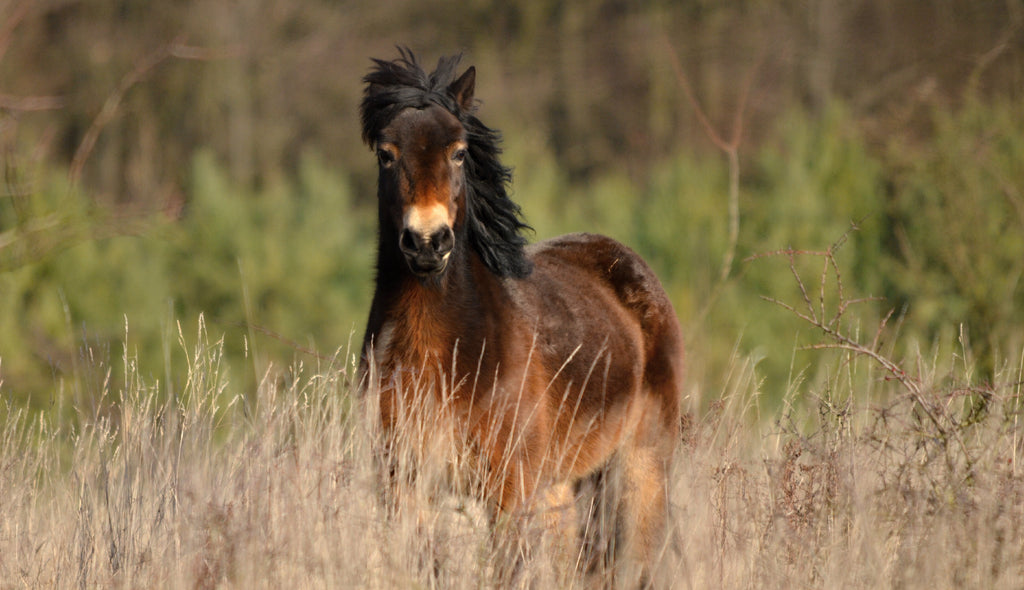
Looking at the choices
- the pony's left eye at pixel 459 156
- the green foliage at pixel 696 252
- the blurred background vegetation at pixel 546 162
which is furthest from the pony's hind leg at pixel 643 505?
the green foliage at pixel 696 252

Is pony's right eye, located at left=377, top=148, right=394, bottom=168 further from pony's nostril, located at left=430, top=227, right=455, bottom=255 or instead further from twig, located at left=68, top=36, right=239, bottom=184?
twig, located at left=68, top=36, right=239, bottom=184

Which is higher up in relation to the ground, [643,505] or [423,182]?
[423,182]

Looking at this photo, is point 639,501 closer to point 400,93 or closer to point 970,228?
point 400,93

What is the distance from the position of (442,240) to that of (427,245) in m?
0.06

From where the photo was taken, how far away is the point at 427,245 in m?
3.59

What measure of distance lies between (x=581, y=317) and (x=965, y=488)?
1692 millimetres

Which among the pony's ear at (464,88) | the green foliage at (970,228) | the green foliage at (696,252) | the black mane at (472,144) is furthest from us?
the green foliage at (696,252)

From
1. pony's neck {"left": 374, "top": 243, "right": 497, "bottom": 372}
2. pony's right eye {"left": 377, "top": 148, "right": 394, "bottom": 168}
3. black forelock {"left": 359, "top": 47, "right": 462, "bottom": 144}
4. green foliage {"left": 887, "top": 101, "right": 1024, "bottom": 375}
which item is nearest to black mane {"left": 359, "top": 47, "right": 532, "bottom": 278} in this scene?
black forelock {"left": 359, "top": 47, "right": 462, "bottom": 144}

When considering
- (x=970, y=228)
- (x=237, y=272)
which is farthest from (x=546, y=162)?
(x=970, y=228)

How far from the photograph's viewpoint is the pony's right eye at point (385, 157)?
3.90 meters

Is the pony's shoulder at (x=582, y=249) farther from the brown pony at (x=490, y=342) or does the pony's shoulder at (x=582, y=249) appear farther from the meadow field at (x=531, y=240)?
the meadow field at (x=531, y=240)

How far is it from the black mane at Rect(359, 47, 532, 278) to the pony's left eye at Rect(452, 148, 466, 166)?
0.19 m

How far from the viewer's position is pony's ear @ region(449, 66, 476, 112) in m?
4.29

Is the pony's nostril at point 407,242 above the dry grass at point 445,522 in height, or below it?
above
